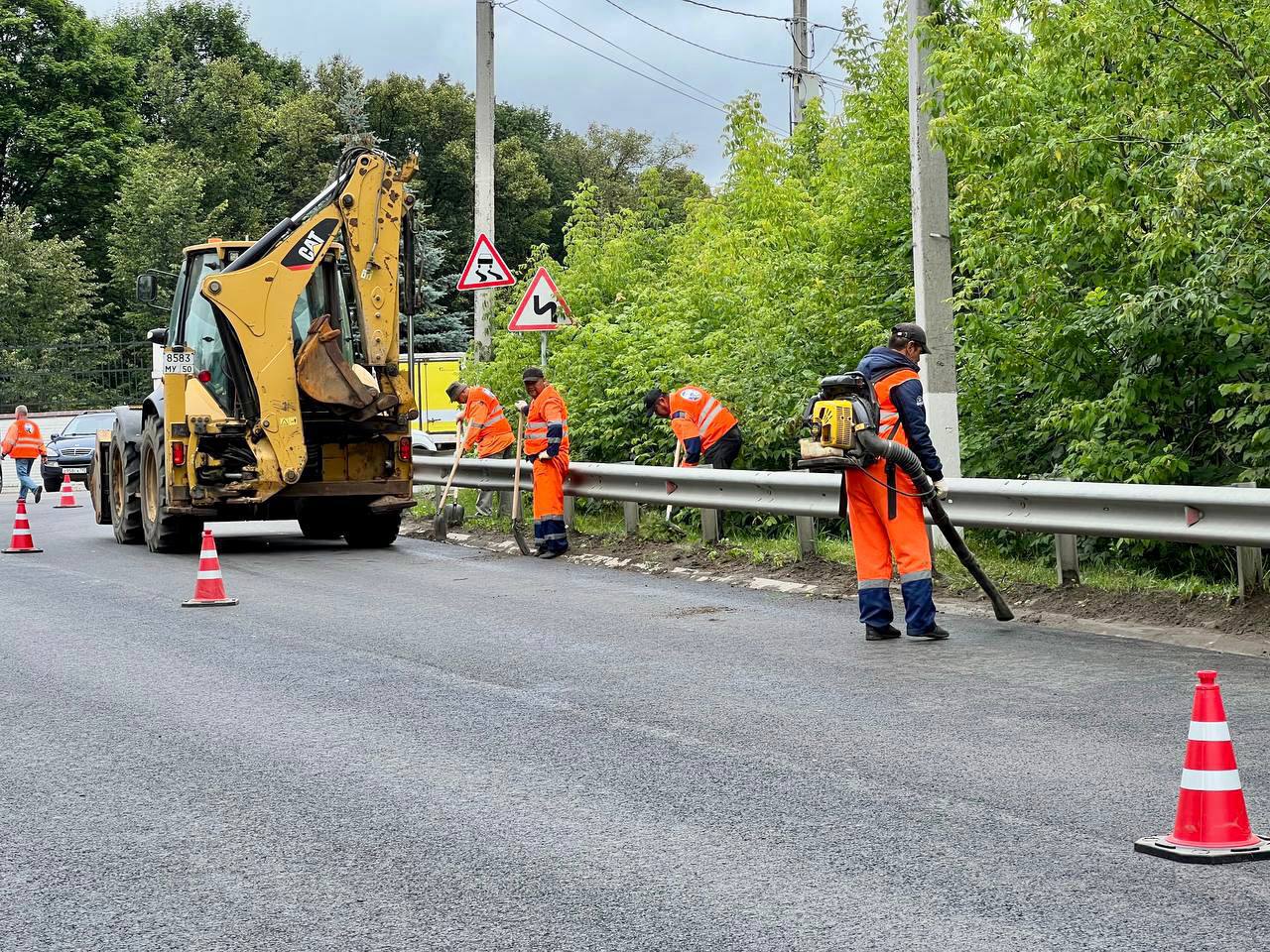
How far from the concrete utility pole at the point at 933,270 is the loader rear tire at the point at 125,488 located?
27.9 feet

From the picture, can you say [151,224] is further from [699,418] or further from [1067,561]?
[1067,561]

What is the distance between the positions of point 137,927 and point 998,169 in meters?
9.15

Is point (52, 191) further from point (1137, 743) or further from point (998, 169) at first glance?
point (1137, 743)

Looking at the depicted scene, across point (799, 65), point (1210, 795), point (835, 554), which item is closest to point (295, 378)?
point (835, 554)

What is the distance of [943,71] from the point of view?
1162cm

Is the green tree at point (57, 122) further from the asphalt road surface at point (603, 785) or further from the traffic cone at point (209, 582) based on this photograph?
the asphalt road surface at point (603, 785)

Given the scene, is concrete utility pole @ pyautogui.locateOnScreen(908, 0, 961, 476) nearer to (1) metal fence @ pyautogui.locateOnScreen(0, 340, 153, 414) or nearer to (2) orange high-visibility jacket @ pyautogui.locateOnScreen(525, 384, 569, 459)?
(2) orange high-visibility jacket @ pyautogui.locateOnScreen(525, 384, 569, 459)

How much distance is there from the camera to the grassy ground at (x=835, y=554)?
35.1ft

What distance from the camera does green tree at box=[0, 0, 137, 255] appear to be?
55688 millimetres

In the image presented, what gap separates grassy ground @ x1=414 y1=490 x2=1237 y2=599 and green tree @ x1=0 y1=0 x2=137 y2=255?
1654 inches

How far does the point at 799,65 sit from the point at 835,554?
2117cm

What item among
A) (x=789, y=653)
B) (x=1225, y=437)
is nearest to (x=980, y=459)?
(x=1225, y=437)

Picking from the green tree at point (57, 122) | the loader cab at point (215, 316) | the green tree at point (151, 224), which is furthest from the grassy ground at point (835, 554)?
the green tree at point (57, 122)

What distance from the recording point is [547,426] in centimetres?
1541
